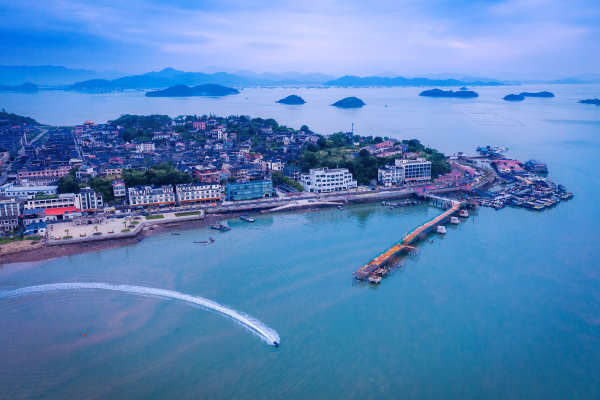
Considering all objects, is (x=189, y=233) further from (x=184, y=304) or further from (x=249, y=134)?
(x=249, y=134)

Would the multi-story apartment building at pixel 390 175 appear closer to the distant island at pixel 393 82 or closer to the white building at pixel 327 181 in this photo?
the white building at pixel 327 181

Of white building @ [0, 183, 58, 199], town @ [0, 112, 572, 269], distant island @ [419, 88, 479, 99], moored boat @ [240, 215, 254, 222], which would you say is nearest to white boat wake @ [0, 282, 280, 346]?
town @ [0, 112, 572, 269]

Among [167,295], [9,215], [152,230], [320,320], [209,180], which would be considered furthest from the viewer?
[209,180]

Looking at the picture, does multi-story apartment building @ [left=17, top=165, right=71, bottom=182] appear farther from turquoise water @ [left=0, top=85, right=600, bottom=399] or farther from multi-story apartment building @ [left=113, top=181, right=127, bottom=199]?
turquoise water @ [left=0, top=85, right=600, bottom=399]

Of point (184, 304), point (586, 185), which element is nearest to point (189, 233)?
point (184, 304)

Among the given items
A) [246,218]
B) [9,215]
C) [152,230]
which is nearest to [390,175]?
[246,218]

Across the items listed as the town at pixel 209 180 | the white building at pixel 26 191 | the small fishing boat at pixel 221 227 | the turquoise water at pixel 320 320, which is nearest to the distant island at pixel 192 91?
the town at pixel 209 180

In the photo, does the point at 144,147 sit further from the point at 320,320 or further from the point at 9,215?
the point at 320,320
